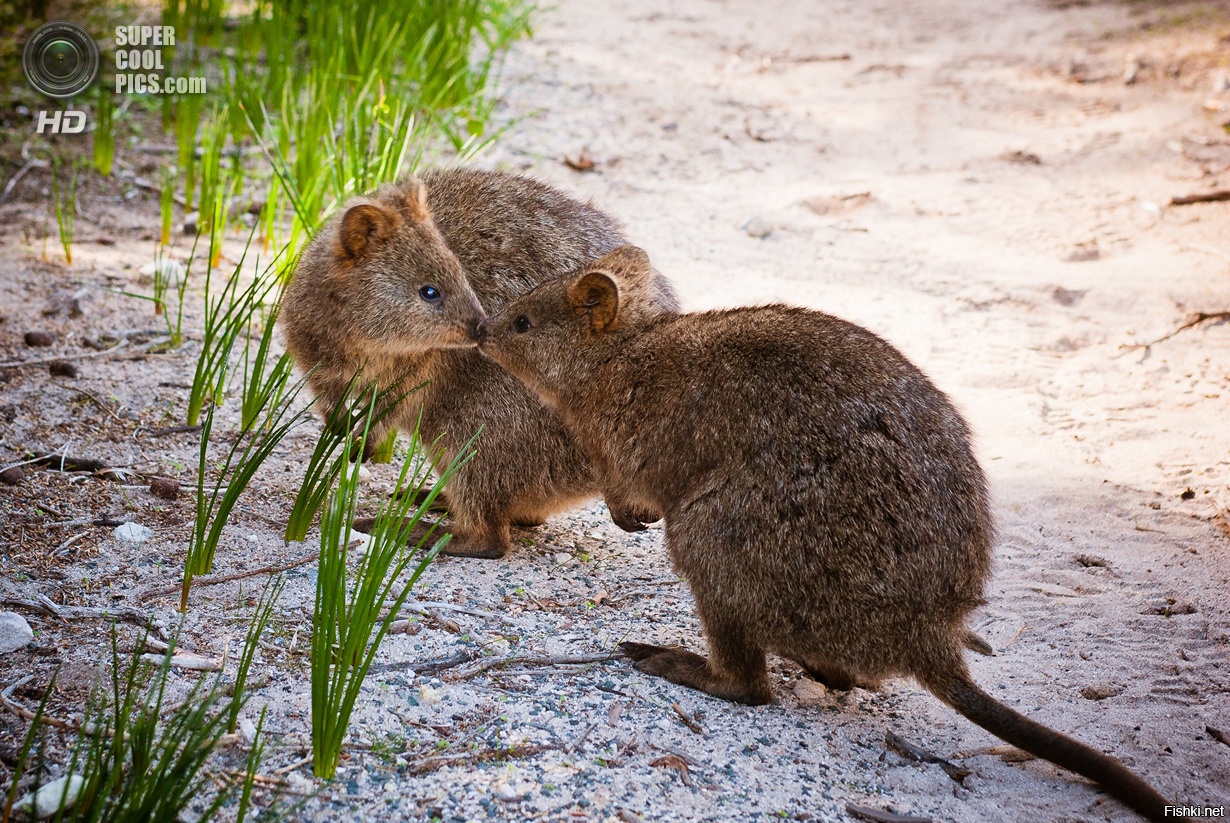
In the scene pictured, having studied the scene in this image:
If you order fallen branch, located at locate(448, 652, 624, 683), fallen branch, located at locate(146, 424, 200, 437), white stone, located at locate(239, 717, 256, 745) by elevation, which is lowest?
fallen branch, located at locate(448, 652, 624, 683)

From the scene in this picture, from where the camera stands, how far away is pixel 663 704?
3590 millimetres

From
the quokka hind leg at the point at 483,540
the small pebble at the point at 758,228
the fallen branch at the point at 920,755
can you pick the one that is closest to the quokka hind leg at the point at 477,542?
the quokka hind leg at the point at 483,540

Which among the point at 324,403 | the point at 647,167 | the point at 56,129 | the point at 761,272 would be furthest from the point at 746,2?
the point at 324,403

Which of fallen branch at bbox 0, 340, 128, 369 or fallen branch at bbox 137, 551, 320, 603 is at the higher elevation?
fallen branch at bbox 0, 340, 128, 369

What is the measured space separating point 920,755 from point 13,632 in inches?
111

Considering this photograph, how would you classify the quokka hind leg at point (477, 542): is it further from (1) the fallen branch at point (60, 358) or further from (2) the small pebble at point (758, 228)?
(2) the small pebble at point (758, 228)

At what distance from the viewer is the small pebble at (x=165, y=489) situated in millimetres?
4332

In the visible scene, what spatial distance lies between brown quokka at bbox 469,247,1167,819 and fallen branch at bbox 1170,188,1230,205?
5103 mm

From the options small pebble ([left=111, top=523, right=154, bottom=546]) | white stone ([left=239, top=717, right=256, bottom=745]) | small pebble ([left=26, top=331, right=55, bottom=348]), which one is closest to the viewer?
white stone ([left=239, top=717, right=256, bottom=745])

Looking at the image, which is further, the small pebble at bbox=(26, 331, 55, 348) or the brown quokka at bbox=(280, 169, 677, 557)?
the small pebble at bbox=(26, 331, 55, 348)

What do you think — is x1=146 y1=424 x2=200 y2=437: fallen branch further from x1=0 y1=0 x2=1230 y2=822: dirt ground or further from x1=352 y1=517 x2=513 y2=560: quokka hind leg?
x1=352 y1=517 x2=513 y2=560: quokka hind leg

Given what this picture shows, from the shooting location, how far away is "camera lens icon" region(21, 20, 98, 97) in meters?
7.50

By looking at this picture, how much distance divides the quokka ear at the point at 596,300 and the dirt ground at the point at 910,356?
3.57 feet

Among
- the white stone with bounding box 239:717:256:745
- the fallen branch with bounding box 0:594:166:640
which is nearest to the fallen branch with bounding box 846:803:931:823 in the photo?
the white stone with bounding box 239:717:256:745
